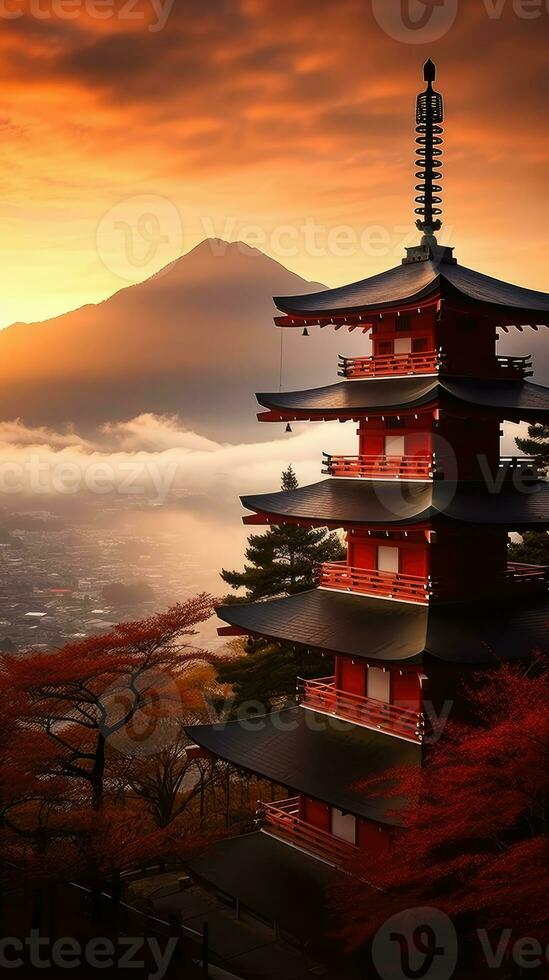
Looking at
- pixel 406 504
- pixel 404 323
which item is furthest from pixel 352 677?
pixel 404 323

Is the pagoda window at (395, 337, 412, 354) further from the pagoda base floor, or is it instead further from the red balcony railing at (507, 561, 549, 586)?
the pagoda base floor

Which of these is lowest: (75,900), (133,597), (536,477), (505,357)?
(133,597)

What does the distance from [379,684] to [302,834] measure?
13.6 feet

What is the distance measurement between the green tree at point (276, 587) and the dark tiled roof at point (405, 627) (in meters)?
10.7

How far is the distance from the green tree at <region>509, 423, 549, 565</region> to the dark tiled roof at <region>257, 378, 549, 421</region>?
632 inches

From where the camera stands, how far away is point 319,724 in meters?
20.5

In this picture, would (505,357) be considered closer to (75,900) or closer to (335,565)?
→ (335,565)

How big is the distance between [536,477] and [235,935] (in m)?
13.0

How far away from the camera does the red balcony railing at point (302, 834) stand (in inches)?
749

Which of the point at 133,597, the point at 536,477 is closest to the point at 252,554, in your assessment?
the point at 536,477

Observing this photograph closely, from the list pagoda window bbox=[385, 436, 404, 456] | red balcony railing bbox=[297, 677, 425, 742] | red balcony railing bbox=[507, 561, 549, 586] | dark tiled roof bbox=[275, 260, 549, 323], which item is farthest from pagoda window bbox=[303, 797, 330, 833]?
dark tiled roof bbox=[275, 260, 549, 323]

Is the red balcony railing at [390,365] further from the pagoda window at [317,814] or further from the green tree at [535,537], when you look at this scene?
the green tree at [535,537]

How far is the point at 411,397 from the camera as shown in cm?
1917

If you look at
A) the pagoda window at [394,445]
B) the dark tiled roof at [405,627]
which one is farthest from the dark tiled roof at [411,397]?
the dark tiled roof at [405,627]
